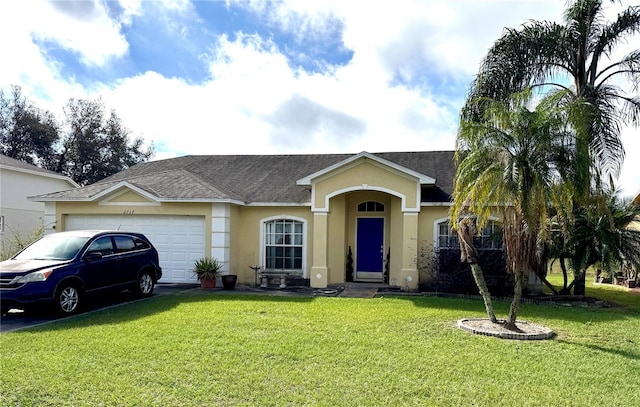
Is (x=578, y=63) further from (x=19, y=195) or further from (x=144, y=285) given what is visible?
(x=19, y=195)

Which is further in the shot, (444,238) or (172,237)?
(172,237)

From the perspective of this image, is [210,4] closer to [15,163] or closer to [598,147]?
[598,147]

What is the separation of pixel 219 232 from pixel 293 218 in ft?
8.47

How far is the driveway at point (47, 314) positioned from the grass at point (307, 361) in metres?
0.57

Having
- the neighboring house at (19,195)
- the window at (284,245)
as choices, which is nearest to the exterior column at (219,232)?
the window at (284,245)

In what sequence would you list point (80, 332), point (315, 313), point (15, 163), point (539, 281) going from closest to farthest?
point (80, 332) → point (315, 313) → point (539, 281) → point (15, 163)

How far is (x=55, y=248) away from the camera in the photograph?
1059 centimetres

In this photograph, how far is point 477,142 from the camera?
848cm

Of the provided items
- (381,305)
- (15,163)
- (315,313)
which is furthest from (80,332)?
(15,163)

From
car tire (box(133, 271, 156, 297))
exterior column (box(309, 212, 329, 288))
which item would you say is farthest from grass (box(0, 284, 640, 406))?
exterior column (box(309, 212, 329, 288))

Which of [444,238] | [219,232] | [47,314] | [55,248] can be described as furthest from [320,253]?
[47,314]

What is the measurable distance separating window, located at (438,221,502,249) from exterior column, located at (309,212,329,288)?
3.75 m

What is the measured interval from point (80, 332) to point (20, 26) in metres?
8.23

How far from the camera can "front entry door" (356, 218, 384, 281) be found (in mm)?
16266
